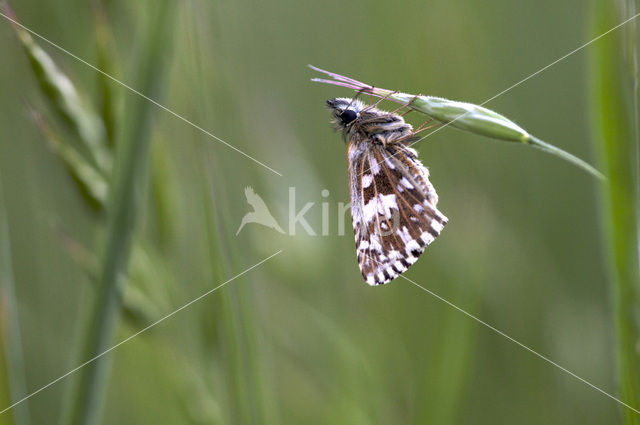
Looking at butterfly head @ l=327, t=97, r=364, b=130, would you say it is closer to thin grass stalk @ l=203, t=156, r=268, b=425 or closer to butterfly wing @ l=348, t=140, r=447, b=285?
butterfly wing @ l=348, t=140, r=447, b=285

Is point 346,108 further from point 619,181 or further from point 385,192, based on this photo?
point 619,181

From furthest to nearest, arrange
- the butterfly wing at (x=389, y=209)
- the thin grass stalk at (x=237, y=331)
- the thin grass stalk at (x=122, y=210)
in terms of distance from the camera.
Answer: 1. the butterfly wing at (x=389, y=209)
2. the thin grass stalk at (x=237, y=331)
3. the thin grass stalk at (x=122, y=210)

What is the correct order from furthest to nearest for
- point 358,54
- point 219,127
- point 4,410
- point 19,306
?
point 358,54
point 19,306
point 219,127
point 4,410

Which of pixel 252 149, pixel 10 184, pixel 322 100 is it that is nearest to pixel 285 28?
pixel 322 100

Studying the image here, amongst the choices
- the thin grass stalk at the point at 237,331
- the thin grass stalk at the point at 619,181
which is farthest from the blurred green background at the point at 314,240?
the thin grass stalk at the point at 619,181

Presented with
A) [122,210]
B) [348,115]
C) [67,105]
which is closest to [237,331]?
[122,210]

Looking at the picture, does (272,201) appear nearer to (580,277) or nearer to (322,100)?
(322,100)

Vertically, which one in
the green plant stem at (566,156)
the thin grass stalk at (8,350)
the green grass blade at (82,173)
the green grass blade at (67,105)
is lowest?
the thin grass stalk at (8,350)

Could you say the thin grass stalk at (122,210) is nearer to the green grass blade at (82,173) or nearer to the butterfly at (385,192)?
the green grass blade at (82,173)

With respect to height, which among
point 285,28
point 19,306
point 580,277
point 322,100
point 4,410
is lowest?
point 4,410
